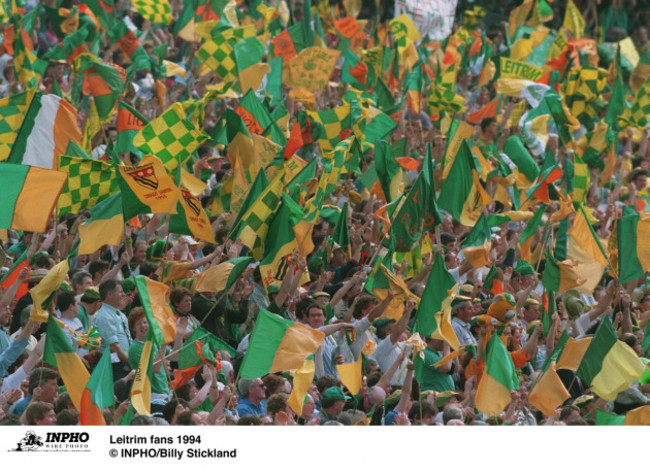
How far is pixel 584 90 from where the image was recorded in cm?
1773

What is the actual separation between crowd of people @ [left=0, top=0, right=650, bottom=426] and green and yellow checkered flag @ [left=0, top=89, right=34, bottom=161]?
0.03 metres

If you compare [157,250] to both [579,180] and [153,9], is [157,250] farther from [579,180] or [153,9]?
[153,9]

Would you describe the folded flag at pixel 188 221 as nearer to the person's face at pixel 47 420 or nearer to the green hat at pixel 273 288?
the green hat at pixel 273 288

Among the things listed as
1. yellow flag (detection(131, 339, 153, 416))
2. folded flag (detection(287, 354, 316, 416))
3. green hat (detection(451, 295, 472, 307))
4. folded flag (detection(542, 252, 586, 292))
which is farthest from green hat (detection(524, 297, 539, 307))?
yellow flag (detection(131, 339, 153, 416))

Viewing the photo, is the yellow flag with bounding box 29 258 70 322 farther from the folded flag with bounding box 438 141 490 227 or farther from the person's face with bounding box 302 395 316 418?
the folded flag with bounding box 438 141 490 227

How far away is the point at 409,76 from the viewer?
55.7 feet

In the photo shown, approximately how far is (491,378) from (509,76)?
8.09m

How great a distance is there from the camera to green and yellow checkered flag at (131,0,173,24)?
17.2 m

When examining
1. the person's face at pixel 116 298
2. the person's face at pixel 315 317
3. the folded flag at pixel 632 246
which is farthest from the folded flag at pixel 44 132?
the folded flag at pixel 632 246

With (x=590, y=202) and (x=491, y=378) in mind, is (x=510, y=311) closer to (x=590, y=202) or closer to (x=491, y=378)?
(x=491, y=378)

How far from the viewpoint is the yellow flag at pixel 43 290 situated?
902 cm

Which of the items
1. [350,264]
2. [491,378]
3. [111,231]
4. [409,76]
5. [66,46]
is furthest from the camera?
[409,76]

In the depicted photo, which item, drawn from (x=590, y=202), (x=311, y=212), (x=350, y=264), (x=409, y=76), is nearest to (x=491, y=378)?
(x=311, y=212)

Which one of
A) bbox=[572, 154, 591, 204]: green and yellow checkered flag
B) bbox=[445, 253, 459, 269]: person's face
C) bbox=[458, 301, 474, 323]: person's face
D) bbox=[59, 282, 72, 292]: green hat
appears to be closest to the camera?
bbox=[59, 282, 72, 292]: green hat
